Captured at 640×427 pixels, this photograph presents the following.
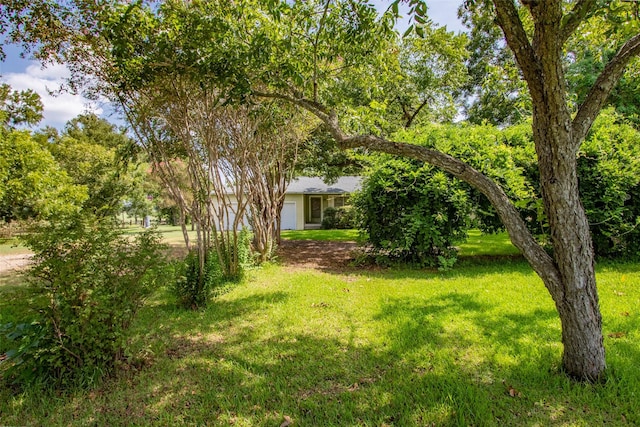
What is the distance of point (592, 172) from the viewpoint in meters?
6.34

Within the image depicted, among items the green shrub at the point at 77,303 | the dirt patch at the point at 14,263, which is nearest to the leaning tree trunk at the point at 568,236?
the green shrub at the point at 77,303

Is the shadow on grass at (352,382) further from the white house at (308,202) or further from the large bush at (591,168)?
the white house at (308,202)

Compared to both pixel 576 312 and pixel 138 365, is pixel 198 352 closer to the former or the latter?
pixel 138 365

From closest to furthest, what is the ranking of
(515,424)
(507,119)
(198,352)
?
(515,424) → (198,352) → (507,119)

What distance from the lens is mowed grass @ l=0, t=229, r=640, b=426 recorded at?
2158 mm

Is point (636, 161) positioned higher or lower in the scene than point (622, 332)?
higher

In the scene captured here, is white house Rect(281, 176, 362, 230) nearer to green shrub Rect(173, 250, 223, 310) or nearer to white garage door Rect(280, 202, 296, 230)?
white garage door Rect(280, 202, 296, 230)

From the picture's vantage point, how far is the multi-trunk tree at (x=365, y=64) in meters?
2.15

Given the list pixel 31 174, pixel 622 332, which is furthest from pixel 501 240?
pixel 31 174

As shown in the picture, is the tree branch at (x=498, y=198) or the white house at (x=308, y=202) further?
the white house at (x=308, y=202)

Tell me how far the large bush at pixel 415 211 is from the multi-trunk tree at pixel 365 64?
243 cm

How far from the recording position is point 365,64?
4.29 meters

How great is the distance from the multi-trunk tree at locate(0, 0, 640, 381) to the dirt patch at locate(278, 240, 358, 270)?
4.14 m

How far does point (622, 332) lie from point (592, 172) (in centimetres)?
444
